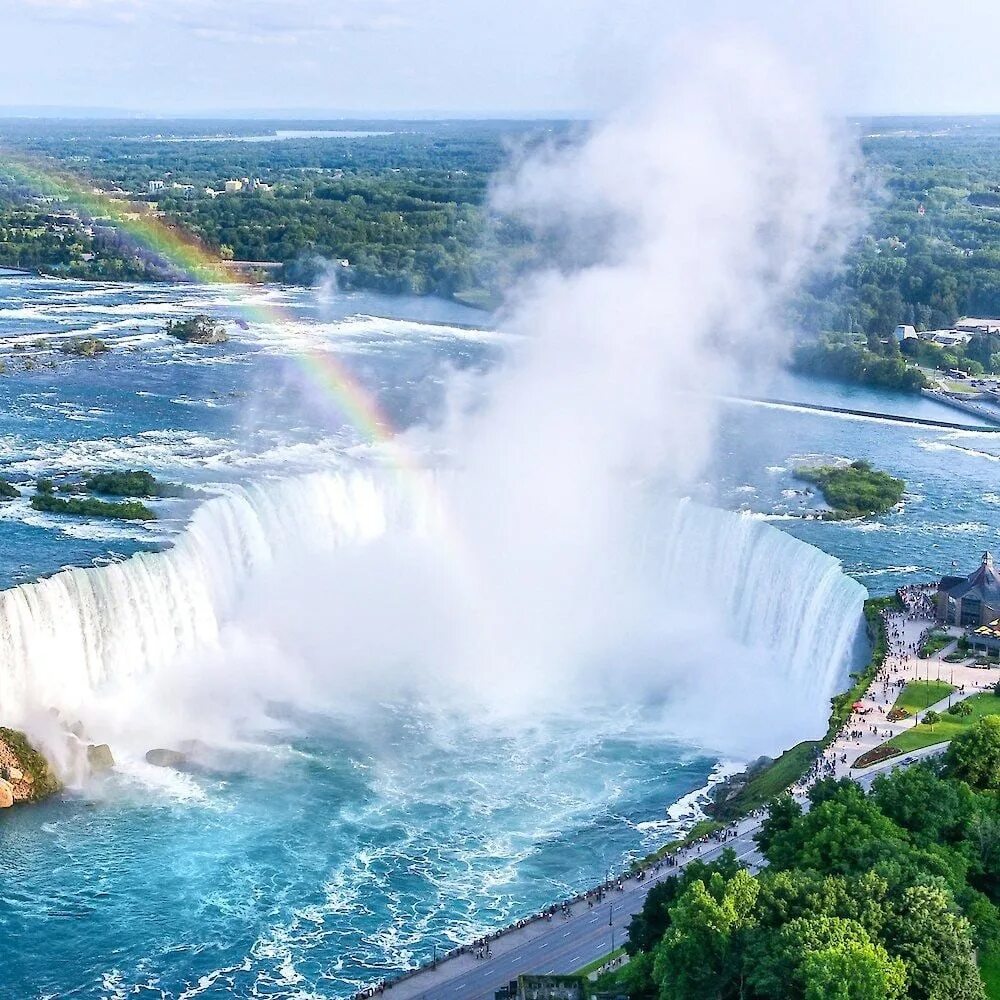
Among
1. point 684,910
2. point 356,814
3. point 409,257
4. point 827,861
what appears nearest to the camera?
point 684,910

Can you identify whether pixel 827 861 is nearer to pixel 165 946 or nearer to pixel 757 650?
pixel 165 946

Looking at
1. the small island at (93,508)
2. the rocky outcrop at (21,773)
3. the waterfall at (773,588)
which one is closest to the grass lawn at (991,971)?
the waterfall at (773,588)


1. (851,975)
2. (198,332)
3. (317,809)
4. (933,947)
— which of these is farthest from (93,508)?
(198,332)

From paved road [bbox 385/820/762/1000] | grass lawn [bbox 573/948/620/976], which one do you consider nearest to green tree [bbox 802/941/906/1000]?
grass lawn [bbox 573/948/620/976]

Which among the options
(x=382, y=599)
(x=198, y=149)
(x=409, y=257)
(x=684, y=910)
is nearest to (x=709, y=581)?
(x=382, y=599)

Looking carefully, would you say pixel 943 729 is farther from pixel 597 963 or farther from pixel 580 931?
pixel 597 963

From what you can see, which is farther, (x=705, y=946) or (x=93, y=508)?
(x=93, y=508)
